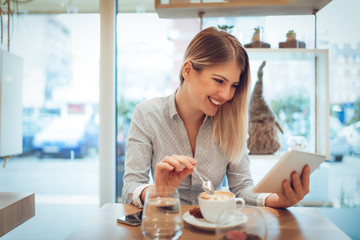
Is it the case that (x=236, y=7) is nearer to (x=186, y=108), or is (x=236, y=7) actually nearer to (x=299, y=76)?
(x=299, y=76)

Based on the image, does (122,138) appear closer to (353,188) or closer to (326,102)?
(326,102)

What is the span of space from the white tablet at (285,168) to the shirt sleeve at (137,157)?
510 millimetres

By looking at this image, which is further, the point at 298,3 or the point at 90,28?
the point at 90,28

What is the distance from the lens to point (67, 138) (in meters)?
2.44

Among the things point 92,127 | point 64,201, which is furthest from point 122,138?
point 64,201

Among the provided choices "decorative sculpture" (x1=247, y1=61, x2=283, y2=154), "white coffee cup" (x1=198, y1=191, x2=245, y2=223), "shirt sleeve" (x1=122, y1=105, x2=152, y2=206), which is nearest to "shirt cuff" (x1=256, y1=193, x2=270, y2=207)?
"white coffee cup" (x1=198, y1=191, x2=245, y2=223)

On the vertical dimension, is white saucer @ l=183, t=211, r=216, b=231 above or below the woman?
below

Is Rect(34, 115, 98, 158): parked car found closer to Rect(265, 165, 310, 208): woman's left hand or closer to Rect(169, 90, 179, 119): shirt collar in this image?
Rect(169, 90, 179, 119): shirt collar

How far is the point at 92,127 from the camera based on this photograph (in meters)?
2.41

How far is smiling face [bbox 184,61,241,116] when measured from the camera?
4.23 feet

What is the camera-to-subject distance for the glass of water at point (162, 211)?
0.67 metres

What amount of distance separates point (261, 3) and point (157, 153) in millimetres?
1312

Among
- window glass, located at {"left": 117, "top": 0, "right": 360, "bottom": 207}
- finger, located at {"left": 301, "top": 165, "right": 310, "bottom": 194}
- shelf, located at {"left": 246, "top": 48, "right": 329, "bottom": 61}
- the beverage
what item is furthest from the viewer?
window glass, located at {"left": 117, "top": 0, "right": 360, "bottom": 207}

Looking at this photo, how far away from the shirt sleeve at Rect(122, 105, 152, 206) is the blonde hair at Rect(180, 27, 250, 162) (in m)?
0.32
